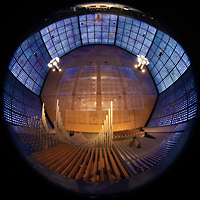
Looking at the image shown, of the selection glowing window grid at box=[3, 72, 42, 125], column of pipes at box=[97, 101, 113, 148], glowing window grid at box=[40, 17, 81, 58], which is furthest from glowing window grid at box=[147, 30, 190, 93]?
glowing window grid at box=[3, 72, 42, 125]

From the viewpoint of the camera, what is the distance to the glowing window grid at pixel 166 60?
33.1 feet

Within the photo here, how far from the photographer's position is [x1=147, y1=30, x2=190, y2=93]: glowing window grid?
1010 cm

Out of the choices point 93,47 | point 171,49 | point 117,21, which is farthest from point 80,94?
point 171,49

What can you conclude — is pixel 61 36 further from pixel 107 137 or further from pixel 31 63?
pixel 107 137

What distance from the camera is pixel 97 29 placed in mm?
13594

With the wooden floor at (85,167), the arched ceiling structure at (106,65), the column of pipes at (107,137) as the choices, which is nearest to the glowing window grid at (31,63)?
the arched ceiling structure at (106,65)

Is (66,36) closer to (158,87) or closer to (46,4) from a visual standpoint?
(46,4)

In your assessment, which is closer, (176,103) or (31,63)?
(176,103)

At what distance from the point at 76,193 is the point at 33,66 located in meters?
15.0

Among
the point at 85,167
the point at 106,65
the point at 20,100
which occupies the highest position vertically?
the point at 106,65

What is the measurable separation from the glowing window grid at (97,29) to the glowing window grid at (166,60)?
21.1 feet

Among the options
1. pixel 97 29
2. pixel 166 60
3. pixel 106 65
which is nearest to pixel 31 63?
pixel 106 65

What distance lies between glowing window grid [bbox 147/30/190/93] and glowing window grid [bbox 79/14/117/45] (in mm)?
6437

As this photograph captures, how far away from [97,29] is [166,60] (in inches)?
431
